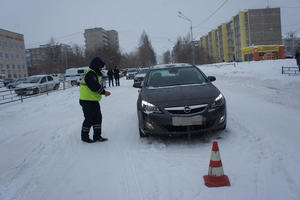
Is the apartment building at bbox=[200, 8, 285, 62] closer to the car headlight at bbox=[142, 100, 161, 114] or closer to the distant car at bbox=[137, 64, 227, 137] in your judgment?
the distant car at bbox=[137, 64, 227, 137]

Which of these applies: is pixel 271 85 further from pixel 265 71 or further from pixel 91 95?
pixel 91 95

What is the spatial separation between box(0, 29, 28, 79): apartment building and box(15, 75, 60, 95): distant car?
6227 cm

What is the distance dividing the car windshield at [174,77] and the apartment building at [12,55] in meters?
80.4

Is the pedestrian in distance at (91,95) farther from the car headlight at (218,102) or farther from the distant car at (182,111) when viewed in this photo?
the car headlight at (218,102)

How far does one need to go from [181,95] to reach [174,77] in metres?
1.38

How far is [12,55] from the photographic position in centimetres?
8312

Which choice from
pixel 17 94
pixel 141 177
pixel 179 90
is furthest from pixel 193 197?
pixel 17 94

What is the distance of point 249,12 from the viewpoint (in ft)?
247

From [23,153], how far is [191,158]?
321 cm

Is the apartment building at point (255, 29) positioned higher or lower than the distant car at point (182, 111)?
higher

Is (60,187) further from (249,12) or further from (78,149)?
(249,12)

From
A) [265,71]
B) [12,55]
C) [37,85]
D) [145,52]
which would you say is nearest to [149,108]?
[37,85]

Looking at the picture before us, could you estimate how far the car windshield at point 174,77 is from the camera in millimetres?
5898

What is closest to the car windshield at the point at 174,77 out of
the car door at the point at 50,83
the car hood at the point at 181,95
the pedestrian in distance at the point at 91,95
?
the car hood at the point at 181,95
